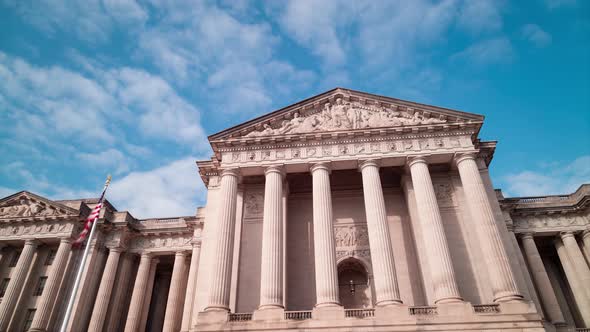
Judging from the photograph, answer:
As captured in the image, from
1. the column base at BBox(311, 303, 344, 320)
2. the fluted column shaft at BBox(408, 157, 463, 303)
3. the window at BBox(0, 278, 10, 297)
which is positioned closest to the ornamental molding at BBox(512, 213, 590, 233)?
the fluted column shaft at BBox(408, 157, 463, 303)

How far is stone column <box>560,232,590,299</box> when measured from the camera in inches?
1297

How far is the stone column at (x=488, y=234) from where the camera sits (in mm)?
22891

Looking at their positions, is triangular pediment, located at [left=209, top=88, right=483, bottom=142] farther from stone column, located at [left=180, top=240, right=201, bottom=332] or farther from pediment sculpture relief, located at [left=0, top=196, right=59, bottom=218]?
pediment sculpture relief, located at [left=0, top=196, right=59, bottom=218]

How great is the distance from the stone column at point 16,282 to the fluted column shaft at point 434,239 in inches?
1360

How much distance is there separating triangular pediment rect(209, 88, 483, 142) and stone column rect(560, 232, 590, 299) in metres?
15.7

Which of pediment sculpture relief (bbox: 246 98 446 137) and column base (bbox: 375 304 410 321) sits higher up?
pediment sculpture relief (bbox: 246 98 446 137)

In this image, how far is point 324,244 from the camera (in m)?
25.5

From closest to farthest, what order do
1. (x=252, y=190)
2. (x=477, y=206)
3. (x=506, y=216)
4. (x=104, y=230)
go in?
(x=477, y=206) < (x=252, y=190) < (x=506, y=216) < (x=104, y=230)

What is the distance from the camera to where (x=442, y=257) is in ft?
79.8

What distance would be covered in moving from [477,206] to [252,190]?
16.6 metres

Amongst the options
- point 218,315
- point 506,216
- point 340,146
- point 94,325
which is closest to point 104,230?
point 94,325

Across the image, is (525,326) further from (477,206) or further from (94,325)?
(94,325)

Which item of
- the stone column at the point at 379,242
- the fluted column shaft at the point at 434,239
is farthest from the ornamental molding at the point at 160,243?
the fluted column shaft at the point at 434,239

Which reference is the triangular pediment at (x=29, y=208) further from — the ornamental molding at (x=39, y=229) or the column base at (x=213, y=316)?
the column base at (x=213, y=316)
